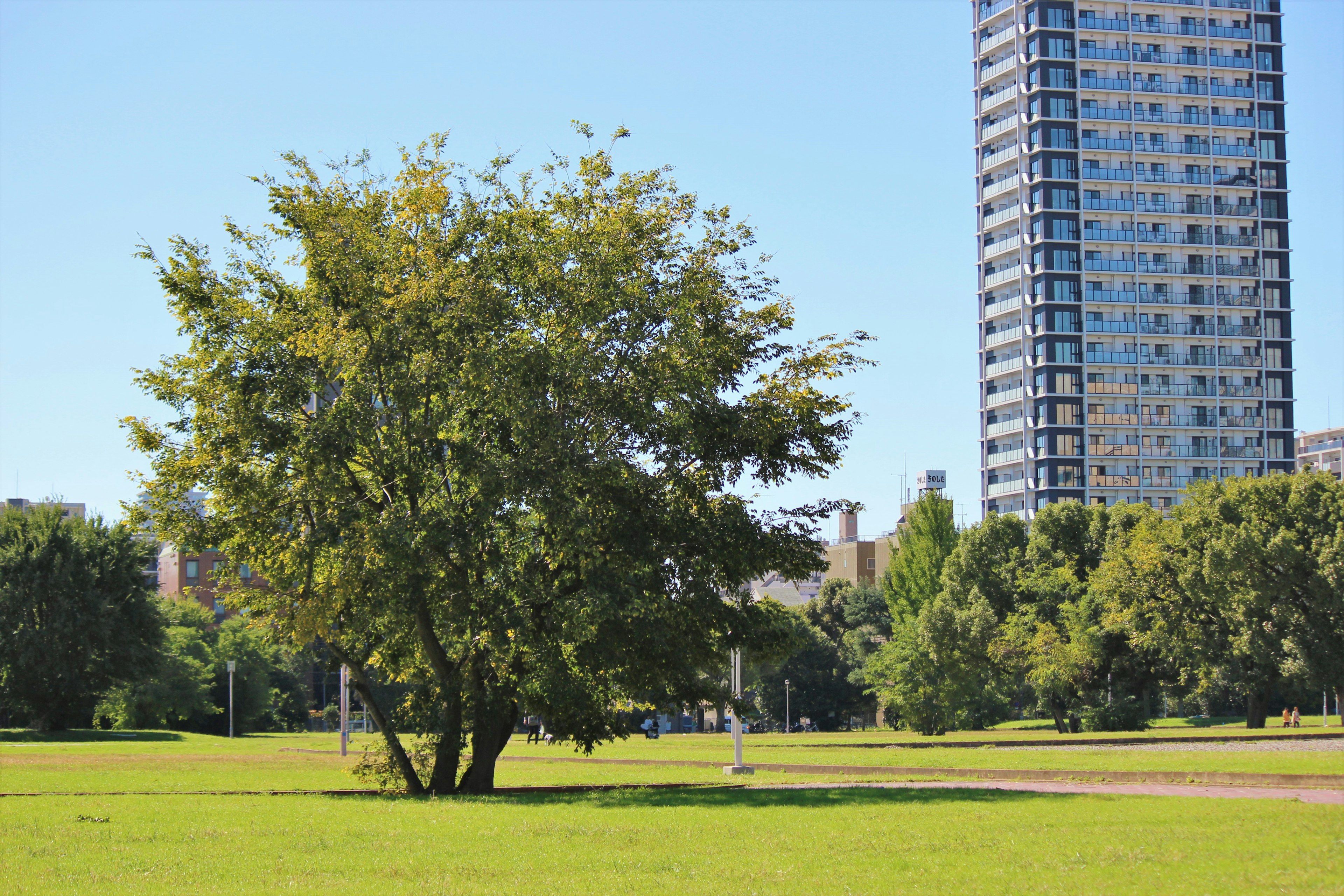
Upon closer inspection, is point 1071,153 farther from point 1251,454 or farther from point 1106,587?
point 1106,587

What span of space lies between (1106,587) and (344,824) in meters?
52.8

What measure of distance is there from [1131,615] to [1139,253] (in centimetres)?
7606

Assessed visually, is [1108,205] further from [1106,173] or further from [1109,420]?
[1109,420]

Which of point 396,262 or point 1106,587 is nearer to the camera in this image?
point 396,262

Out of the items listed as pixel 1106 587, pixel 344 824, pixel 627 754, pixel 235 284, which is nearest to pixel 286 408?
pixel 235 284

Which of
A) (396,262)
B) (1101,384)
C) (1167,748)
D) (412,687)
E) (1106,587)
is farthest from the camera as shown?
(1101,384)

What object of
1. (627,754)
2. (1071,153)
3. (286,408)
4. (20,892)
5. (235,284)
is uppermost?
(1071,153)

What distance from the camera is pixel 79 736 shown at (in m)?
66.2

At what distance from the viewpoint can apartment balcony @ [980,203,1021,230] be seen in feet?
432

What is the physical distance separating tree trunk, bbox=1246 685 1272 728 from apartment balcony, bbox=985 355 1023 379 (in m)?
66.9

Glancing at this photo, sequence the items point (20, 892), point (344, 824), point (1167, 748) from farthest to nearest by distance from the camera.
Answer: point (1167, 748) → point (344, 824) → point (20, 892)

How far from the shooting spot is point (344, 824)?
20094 millimetres

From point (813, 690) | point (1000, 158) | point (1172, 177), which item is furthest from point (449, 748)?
point (1172, 177)

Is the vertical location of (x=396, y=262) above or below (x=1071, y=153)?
below
